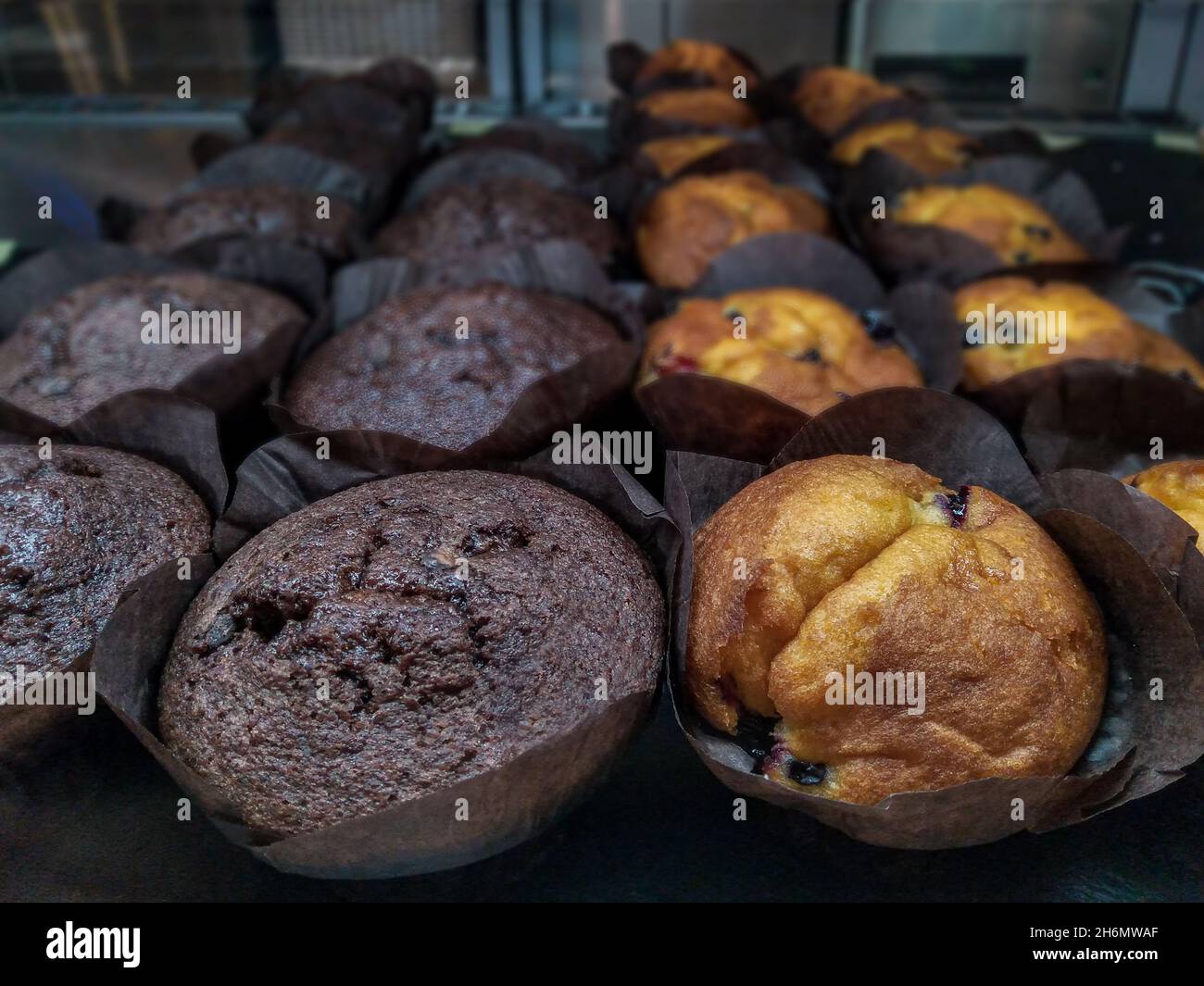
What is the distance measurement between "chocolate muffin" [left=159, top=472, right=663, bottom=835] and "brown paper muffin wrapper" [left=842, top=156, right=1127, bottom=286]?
5.48 ft

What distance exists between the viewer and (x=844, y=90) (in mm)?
4148

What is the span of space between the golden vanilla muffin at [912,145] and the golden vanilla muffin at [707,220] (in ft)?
1.42

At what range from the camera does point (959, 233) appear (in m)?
2.62

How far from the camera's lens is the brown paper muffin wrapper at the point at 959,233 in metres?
2.66

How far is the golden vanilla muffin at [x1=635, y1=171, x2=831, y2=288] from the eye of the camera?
2824 mm

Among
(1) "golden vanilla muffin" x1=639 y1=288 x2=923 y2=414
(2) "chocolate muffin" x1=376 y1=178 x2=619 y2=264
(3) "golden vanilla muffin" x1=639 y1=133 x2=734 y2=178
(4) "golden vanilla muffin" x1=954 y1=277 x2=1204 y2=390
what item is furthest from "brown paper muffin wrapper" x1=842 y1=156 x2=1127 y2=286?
(2) "chocolate muffin" x1=376 y1=178 x2=619 y2=264

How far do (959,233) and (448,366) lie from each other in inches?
56.8

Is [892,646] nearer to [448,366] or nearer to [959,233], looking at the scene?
[448,366]

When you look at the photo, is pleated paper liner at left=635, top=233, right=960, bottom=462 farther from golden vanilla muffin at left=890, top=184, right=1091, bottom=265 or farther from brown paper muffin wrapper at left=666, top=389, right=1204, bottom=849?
golden vanilla muffin at left=890, top=184, right=1091, bottom=265

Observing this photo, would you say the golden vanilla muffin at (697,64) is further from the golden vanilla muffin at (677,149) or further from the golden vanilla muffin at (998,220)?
the golden vanilla muffin at (998,220)

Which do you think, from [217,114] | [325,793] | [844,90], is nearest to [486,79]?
[217,114]

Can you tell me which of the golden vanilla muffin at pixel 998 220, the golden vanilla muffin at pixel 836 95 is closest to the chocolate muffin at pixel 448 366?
the golden vanilla muffin at pixel 998 220

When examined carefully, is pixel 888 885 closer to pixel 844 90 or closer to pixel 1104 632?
pixel 1104 632
